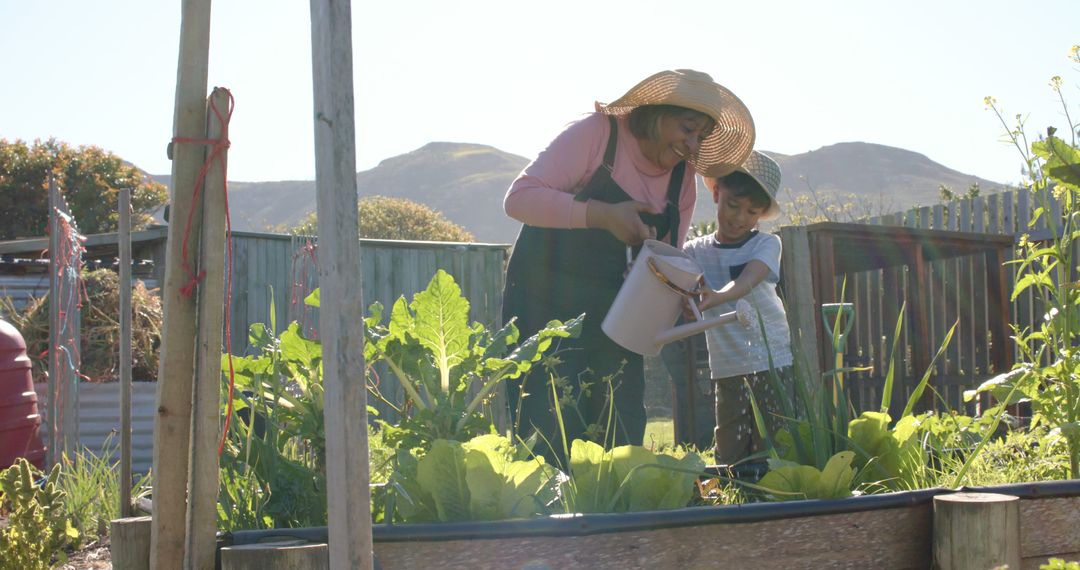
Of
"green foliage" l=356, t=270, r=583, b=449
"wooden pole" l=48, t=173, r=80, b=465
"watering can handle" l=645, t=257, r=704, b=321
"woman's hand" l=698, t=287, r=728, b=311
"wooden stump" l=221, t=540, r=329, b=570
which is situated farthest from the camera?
"wooden pole" l=48, t=173, r=80, b=465

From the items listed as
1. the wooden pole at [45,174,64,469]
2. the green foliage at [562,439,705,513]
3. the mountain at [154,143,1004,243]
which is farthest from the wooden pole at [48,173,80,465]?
the mountain at [154,143,1004,243]

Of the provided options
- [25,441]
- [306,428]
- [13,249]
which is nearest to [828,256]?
[306,428]

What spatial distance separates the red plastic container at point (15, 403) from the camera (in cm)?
491

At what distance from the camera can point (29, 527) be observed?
2104mm

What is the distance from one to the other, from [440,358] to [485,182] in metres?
90.6

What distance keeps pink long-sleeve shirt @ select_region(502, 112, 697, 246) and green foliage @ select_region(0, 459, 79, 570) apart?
1312mm

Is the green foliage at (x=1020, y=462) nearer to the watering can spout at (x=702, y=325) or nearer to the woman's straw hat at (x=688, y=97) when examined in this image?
the watering can spout at (x=702, y=325)

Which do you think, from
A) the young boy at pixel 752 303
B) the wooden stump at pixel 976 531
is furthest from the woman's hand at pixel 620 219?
the wooden stump at pixel 976 531

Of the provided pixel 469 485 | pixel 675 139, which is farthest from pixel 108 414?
pixel 469 485

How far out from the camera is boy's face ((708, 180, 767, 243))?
329 cm

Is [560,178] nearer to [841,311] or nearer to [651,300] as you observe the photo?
[651,300]

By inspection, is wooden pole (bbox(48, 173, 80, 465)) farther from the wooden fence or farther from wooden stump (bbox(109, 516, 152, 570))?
the wooden fence

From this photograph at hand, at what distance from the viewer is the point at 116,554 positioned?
168cm

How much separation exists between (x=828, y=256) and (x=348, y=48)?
3.77 meters
